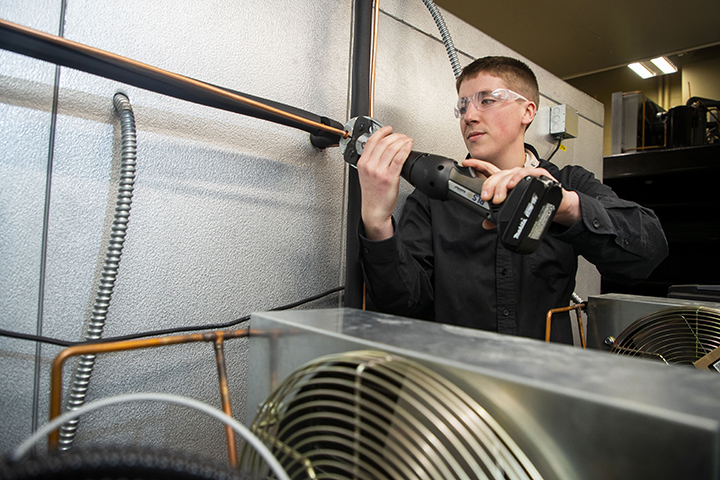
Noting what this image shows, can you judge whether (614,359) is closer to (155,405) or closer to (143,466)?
(143,466)

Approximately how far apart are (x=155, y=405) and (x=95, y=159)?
394mm

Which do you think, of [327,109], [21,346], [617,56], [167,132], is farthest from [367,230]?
[617,56]

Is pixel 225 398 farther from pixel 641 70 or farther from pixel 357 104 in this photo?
pixel 641 70

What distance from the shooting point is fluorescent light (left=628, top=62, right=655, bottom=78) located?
151 inches

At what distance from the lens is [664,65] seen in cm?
384

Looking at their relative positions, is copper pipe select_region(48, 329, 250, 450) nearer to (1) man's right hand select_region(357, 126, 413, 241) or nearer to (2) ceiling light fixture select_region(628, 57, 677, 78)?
(1) man's right hand select_region(357, 126, 413, 241)

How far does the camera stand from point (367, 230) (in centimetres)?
93

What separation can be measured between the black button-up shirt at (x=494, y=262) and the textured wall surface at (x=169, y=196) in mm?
148

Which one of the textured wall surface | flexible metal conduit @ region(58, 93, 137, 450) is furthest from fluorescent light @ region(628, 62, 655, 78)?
flexible metal conduit @ region(58, 93, 137, 450)

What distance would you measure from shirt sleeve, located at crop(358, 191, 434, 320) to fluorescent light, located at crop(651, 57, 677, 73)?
3.71m

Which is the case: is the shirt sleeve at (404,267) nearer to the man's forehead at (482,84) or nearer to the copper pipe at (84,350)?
the man's forehead at (482,84)

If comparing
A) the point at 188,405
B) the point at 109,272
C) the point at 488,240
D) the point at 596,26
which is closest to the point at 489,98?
the point at 488,240

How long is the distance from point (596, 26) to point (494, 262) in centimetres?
295

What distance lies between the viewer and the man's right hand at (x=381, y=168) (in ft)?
2.79
